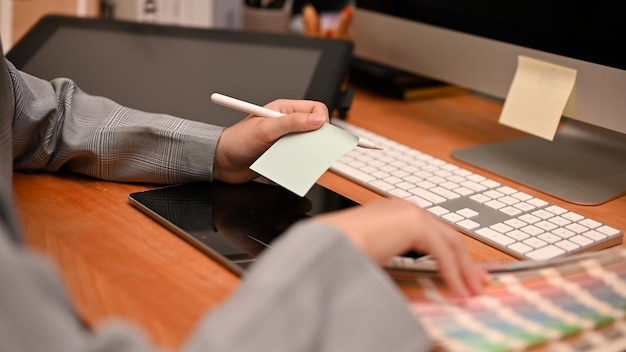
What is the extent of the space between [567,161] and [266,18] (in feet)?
1.92

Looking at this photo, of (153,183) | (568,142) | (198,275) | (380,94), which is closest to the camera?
(198,275)

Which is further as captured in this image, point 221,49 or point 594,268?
point 221,49

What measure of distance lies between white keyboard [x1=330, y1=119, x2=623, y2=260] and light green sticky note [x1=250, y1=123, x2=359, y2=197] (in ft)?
0.39

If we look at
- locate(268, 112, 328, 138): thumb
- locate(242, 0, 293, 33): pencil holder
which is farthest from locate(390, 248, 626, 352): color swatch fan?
locate(242, 0, 293, 33): pencil holder

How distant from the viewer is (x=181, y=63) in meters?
0.98

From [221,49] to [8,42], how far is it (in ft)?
1.41

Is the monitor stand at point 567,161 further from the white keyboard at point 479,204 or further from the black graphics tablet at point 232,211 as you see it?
the black graphics tablet at point 232,211

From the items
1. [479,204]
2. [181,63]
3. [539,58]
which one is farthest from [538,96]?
[181,63]

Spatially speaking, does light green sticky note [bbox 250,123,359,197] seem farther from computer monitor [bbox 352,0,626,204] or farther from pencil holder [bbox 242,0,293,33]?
pencil holder [bbox 242,0,293,33]

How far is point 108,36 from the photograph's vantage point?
1023 millimetres

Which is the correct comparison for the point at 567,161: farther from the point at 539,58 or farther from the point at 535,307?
the point at 535,307

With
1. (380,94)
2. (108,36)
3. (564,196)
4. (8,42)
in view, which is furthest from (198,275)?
(8,42)

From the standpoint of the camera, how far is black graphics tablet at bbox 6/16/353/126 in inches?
36.4

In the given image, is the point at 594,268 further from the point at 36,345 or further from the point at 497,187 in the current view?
the point at 36,345
